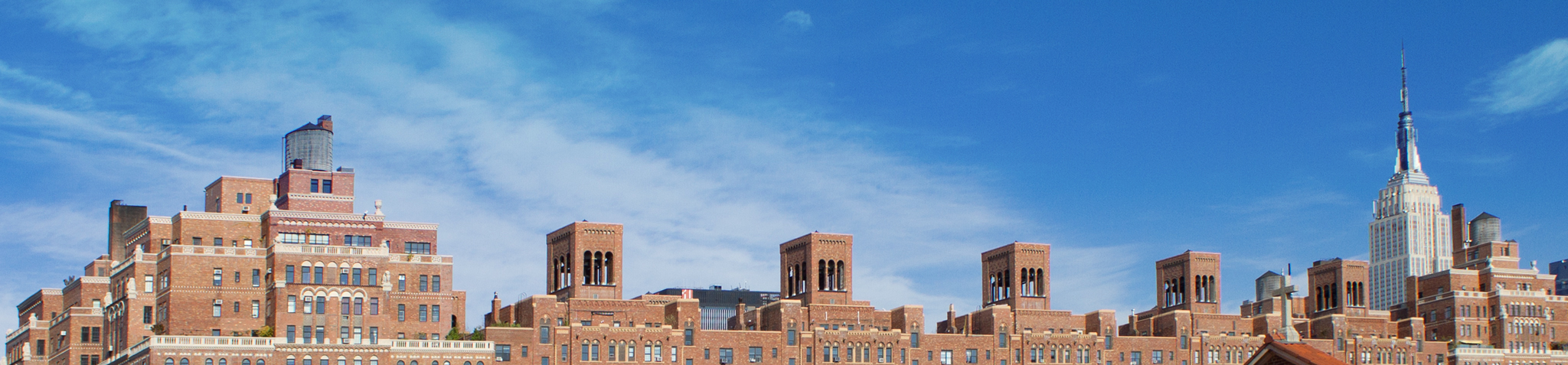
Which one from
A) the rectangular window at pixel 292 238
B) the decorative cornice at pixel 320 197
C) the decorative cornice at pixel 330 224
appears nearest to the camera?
the rectangular window at pixel 292 238

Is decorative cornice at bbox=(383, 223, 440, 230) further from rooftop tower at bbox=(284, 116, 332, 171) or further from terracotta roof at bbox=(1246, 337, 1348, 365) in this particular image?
terracotta roof at bbox=(1246, 337, 1348, 365)

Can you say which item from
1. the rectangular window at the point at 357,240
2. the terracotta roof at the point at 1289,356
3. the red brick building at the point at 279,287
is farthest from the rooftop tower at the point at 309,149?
the terracotta roof at the point at 1289,356

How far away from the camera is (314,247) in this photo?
7047 inches

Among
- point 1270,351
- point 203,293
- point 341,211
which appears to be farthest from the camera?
point 341,211

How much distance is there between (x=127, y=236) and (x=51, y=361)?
13699 mm

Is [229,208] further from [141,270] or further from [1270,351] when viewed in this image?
[1270,351]

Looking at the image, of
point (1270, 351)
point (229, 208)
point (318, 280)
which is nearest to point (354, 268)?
point (318, 280)

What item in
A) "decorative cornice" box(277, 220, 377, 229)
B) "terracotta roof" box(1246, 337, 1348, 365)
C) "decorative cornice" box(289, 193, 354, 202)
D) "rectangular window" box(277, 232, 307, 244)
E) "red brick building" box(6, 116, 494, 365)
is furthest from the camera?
"decorative cornice" box(289, 193, 354, 202)

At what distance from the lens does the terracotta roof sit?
272ft

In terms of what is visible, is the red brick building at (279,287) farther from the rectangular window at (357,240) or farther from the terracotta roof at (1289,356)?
the terracotta roof at (1289,356)

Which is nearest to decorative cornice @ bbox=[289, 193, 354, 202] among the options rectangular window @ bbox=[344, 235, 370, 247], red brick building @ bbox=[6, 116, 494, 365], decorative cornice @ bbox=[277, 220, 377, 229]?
red brick building @ bbox=[6, 116, 494, 365]

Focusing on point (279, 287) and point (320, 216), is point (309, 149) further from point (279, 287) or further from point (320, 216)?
point (279, 287)

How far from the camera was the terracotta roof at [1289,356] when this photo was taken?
272 ft

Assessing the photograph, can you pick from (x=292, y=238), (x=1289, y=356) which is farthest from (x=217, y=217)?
(x=1289, y=356)
